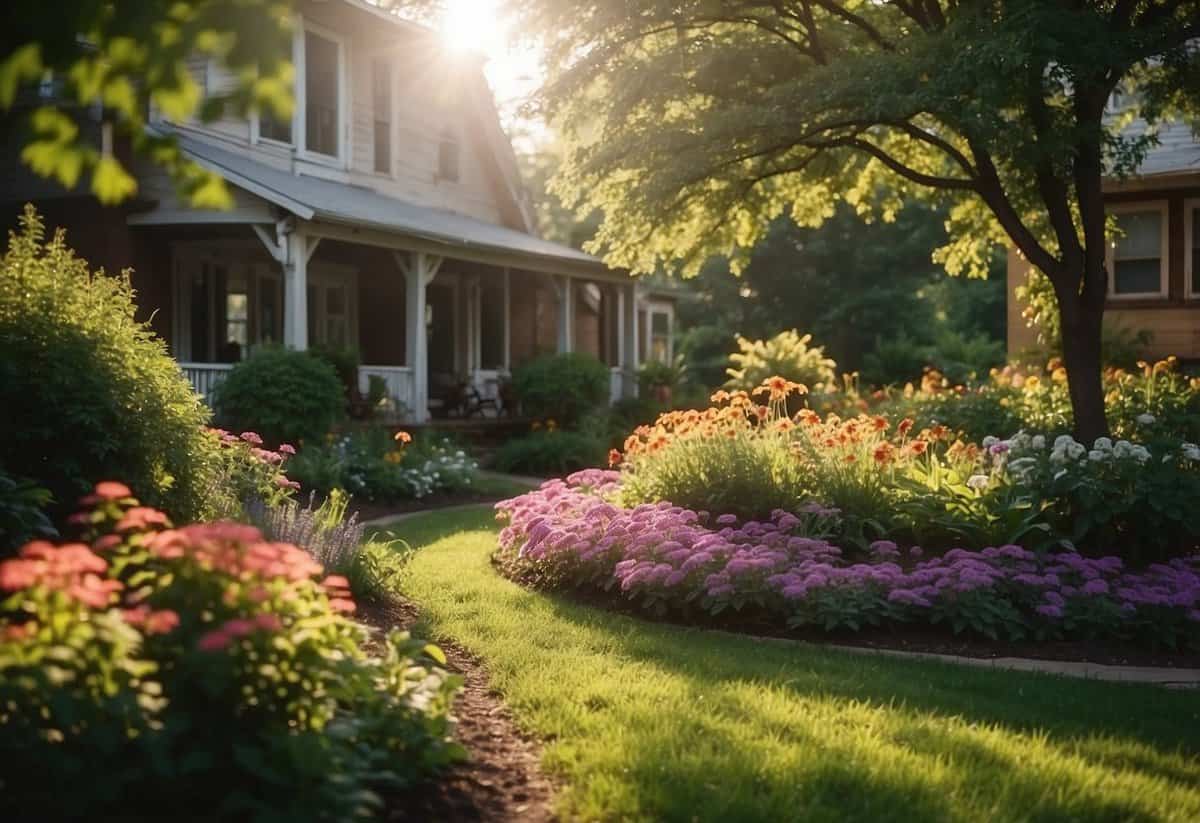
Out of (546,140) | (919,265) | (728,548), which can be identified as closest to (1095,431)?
(728,548)

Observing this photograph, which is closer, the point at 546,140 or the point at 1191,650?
the point at 1191,650

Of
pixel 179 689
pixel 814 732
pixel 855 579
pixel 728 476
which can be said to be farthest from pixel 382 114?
pixel 179 689

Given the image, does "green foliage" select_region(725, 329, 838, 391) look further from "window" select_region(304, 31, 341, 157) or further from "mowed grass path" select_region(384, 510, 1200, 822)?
"mowed grass path" select_region(384, 510, 1200, 822)

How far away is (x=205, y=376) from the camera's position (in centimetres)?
1530

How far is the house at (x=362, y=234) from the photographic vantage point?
1577 centimetres

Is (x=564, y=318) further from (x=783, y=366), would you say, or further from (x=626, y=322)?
(x=783, y=366)

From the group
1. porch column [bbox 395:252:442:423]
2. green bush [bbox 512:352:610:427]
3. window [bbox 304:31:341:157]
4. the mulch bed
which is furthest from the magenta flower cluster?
window [bbox 304:31:341:157]

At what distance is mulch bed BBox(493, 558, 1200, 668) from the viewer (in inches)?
257

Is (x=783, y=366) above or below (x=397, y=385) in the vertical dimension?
above

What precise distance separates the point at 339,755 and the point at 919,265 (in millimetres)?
35966

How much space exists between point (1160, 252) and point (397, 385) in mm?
13250

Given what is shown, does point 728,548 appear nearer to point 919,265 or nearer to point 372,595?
point 372,595

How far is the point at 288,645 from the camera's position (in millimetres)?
3340

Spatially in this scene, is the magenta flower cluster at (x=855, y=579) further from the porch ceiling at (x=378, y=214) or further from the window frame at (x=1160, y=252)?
the window frame at (x=1160, y=252)
